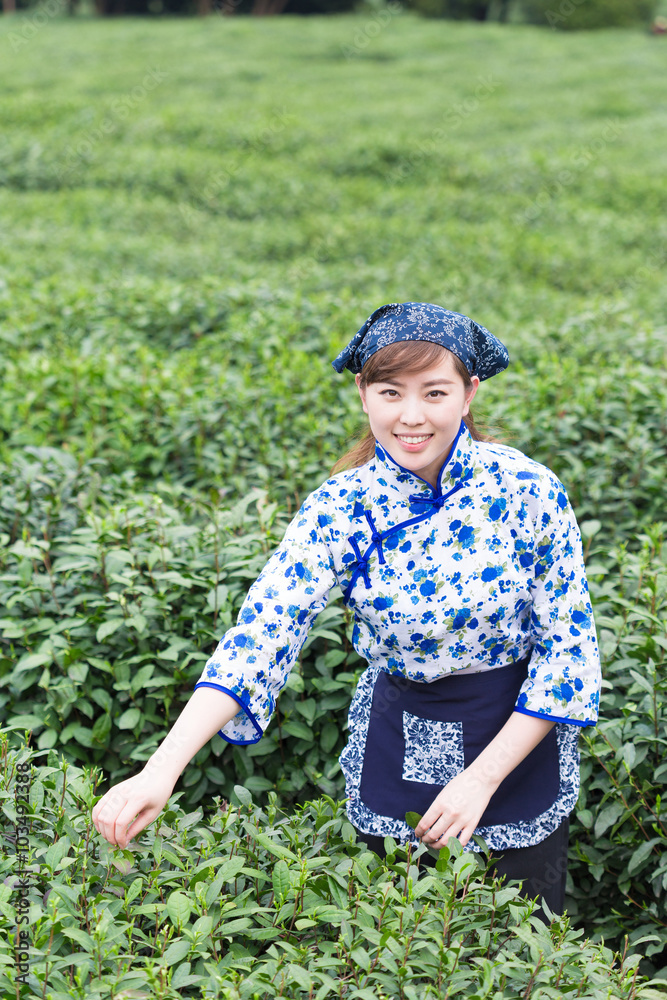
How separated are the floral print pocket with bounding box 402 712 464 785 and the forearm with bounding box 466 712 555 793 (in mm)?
88

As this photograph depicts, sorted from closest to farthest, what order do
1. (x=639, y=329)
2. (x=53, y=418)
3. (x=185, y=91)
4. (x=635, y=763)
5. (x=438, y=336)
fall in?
(x=438, y=336) < (x=635, y=763) < (x=53, y=418) < (x=639, y=329) < (x=185, y=91)

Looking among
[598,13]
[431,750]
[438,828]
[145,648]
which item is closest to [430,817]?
[438,828]

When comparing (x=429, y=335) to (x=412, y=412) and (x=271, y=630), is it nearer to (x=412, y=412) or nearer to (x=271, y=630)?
(x=412, y=412)

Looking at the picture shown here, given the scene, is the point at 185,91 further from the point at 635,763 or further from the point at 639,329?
the point at 635,763

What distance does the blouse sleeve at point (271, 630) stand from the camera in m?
1.63

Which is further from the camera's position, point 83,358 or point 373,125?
point 373,125

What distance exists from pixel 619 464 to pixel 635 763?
1.84 metres

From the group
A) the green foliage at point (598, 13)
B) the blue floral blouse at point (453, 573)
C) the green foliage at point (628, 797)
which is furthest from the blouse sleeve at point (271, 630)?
the green foliage at point (598, 13)

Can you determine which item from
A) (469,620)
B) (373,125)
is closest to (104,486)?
(469,620)

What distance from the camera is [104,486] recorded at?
3.50 meters

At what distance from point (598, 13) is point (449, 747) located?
35.8 metres

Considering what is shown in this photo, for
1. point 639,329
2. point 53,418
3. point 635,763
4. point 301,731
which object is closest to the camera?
point 635,763

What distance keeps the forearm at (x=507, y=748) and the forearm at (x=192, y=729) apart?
51cm

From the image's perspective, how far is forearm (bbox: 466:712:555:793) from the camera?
170 cm
